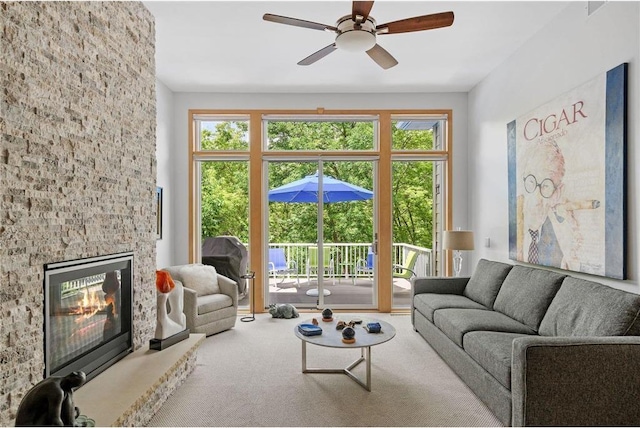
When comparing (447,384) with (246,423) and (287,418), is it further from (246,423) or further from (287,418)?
(246,423)

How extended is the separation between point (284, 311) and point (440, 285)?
80.4 inches

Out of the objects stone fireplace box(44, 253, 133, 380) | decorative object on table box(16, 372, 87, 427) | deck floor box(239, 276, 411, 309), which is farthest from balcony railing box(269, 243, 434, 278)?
decorative object on table box(16, 372, 87, 427)

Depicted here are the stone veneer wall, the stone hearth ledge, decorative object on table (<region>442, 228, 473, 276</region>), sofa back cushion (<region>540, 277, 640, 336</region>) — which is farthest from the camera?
decorative object on table (<region>442, 228, 473, 276</region>)

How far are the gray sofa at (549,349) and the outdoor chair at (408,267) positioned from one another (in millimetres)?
1835

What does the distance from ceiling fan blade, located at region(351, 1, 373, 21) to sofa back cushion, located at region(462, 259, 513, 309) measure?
279 centimetres

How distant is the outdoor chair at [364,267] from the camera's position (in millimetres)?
5562

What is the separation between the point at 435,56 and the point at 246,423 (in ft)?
13.0

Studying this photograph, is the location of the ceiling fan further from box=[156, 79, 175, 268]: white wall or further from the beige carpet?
box=[156, 79, 175, 268]: white wall

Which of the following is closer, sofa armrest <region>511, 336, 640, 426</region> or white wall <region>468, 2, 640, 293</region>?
sofa armrest <region>511, 336, 640, 426</region>

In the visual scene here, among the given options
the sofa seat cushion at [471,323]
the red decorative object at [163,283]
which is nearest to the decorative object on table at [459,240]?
the sofa seat cushion at [471,323]

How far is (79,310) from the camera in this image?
92.0 inches

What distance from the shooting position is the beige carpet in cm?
252

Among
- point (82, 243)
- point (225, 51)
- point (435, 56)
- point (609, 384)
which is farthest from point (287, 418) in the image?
point (435, 56)

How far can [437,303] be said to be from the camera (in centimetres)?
391
